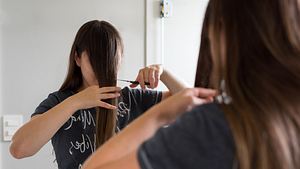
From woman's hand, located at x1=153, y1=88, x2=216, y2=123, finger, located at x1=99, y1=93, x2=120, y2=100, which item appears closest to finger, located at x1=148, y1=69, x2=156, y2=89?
finger, located at x1=99, y1=93, x2=120, y2=100

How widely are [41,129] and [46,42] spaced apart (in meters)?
0.88

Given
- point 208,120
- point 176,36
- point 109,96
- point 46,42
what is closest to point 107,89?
point 109,96

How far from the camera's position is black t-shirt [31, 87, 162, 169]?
1.20 metres

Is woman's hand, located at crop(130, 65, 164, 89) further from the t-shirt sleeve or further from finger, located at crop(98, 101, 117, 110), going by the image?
the t-shirt sleeve

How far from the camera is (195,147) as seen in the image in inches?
21.1

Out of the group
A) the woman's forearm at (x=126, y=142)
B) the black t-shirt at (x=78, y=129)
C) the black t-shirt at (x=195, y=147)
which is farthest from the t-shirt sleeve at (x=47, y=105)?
the black t-shirt at (x=195, y=147)

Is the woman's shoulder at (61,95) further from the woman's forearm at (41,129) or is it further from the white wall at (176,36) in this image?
the white wall at (176,36)

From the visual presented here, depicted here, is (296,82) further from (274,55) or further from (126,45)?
(126,45)

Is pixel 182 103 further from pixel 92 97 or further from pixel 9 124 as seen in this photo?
pixel 9 124

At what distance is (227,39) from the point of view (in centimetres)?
57

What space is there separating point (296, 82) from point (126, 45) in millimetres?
1538

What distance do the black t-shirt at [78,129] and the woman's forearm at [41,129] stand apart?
7 cm

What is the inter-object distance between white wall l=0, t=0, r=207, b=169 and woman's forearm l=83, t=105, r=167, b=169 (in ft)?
4.50

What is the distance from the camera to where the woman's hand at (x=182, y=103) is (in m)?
0.65
